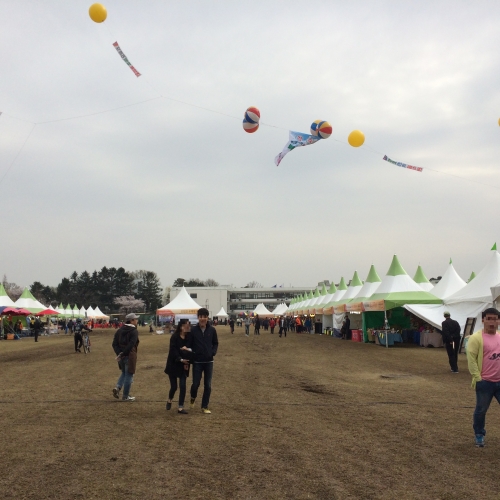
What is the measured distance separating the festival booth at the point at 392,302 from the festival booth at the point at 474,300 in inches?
43.5

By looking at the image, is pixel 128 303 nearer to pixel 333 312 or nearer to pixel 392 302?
pixel 333 312

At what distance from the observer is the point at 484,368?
5.86 metres

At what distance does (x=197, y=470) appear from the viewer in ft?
16.2

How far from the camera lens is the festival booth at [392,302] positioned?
25609 millimetres

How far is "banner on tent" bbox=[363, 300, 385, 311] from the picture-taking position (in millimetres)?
25888

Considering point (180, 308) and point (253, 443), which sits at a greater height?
point (180, 308)

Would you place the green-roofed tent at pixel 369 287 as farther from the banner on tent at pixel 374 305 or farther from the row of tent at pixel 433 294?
the banner on tent at pixel 374 305

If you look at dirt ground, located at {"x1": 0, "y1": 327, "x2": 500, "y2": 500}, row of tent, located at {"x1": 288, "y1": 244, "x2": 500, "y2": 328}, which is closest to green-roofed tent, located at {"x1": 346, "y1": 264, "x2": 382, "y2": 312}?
row of tent, located at {"x1": 288, "y1": 244, "x2": 500, "y2": 328}

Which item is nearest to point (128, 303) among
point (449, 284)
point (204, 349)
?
point (449, 284)

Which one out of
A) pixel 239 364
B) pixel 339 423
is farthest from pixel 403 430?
pixel 239 364

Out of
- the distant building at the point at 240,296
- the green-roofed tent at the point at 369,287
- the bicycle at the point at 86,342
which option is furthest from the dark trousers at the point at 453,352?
the distant building at the point at 240,296

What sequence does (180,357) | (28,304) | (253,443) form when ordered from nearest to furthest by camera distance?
(253,443)
(180,357)
(28,304)

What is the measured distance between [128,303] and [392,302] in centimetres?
10789

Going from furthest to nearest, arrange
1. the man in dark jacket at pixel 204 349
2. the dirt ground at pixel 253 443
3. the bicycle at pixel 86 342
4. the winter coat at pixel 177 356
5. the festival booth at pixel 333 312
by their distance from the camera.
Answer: the festival booth at pixel 333 312 → the bicycle at pixel 86 342 → the winter coat at pixel 177 356 → the man in dark jacket at pixel 204 349 → the dirt ground at pixel 253 443
